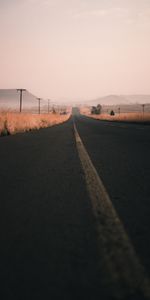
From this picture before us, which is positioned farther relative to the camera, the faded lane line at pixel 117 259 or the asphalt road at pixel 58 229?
the asphalt road at pixel 58 229

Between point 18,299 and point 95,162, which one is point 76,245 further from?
point 95,162

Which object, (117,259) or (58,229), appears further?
(58,229)

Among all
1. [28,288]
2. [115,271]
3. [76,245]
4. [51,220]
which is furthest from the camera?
[51,220]

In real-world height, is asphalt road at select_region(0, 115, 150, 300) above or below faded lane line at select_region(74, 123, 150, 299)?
below

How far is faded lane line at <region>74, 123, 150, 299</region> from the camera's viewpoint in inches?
59.3

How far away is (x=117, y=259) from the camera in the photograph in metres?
1.86

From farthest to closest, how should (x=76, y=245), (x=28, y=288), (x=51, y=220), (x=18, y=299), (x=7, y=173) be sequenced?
(x=7, y=173) → (x=51, y=220) → (x=76, y=245) → (x=28, y=288) → (x=18, y=299)

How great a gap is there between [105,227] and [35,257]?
0.71 meters

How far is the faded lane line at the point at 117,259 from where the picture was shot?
151 centimetres

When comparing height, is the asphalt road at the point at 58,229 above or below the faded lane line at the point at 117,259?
below

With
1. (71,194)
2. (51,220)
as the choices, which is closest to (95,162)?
(71,194)

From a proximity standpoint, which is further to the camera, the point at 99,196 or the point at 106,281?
the point at 99,196

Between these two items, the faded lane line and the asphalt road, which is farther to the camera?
the asphalt road

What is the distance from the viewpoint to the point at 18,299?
148 cm
